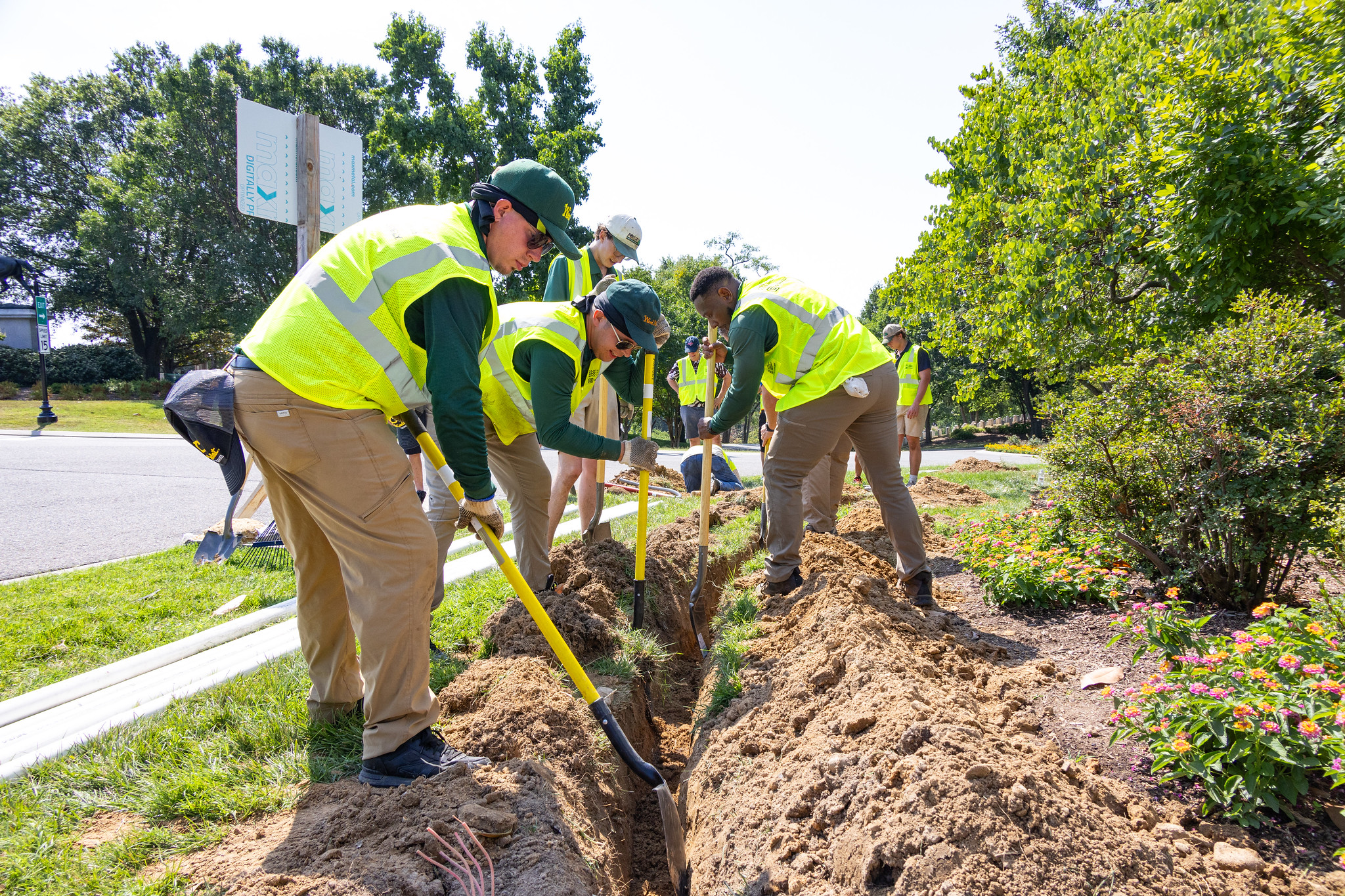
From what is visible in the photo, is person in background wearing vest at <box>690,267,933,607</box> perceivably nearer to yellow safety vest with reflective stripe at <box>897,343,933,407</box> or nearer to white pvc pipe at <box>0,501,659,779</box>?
white pvc pipe at <box>0,501,659,779</box>

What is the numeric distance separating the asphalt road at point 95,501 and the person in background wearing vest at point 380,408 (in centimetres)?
397

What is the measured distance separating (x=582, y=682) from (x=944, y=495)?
6.92 meters

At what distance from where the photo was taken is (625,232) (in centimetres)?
521

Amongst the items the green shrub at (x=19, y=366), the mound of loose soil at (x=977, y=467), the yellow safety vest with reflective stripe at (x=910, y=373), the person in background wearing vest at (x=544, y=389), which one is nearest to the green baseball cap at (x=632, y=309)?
the person in background wearing vest at (x=544, y=389)

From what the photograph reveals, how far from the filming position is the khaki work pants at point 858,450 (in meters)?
4.15

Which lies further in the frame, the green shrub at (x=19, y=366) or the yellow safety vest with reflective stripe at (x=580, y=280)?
the green shrub at (x=19, y=366)

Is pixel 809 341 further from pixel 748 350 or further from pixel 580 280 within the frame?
pixel 580 280

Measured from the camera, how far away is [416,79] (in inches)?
993

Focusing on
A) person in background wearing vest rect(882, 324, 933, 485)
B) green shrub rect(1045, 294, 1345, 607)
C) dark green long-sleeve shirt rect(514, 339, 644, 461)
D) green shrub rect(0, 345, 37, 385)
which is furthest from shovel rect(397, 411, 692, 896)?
green shrub rect(0, 345, 37, 385)

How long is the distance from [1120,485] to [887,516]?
4.05ft

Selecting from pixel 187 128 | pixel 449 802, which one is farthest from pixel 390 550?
pixel 187 128

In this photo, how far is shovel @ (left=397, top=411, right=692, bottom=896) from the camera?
255 cm

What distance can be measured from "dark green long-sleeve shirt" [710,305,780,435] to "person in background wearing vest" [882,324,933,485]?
5.33 m

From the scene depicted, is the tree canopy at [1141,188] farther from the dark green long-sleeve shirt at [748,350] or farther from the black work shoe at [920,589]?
the dark green long-sleeve shirt at [748,350]
